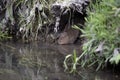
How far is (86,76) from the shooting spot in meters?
2.74

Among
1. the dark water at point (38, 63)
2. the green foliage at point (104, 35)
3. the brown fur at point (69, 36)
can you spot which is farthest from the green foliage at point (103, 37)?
the brown fur at point (69, 36)

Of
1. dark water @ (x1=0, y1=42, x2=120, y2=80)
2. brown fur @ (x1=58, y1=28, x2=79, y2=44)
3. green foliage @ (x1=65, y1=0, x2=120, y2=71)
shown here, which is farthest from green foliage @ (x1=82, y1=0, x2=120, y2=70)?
brown fur @ (x1=58, y1=28, x2=79, y2=44)

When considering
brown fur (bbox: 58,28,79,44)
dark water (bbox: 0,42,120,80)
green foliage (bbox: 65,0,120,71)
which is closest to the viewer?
green foliage (bbox: 65,0,120,71)

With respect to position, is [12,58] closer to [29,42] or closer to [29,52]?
[29,52]

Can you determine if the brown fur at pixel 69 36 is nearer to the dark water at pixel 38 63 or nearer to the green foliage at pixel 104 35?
the dark water at pixel 38 63

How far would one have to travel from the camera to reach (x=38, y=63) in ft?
10.2

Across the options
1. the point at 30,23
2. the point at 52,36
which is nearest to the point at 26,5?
the point at 30,23

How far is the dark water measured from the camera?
2.75m

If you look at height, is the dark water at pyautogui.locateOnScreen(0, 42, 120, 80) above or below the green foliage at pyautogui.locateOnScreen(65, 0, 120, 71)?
below

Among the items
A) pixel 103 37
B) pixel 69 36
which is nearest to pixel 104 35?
pixel 103 37

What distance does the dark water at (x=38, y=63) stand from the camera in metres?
2.75

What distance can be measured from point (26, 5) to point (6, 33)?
1.30 ft

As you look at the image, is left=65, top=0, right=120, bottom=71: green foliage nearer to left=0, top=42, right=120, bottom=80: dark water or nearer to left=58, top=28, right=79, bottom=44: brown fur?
left=0, top=42, right=120, bottom=80: dark water

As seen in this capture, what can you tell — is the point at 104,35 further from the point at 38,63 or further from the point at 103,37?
the point at 38,63
